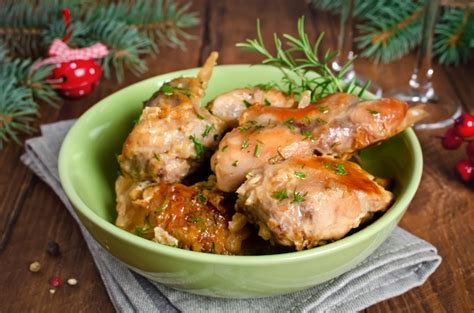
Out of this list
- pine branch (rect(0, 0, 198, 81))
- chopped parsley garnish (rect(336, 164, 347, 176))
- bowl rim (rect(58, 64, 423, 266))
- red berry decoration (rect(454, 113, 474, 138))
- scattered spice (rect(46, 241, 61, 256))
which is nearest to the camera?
bowl rim (rect(58, 64, 423, 266))

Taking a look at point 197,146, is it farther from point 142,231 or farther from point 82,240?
point 82,240

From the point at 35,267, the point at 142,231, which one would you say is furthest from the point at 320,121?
the point at 35,267

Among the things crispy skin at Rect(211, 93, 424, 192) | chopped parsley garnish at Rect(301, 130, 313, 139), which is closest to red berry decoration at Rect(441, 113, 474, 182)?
crispy skin at Rect(211, 93, 424, 192)

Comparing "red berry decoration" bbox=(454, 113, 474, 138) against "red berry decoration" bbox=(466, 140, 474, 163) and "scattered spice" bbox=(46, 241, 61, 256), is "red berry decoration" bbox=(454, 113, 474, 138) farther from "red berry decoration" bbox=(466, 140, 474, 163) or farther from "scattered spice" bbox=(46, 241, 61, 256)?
"scattered spice" bbox=(46, 241, 61, 256)

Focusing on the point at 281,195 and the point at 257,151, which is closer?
the point at 281,195

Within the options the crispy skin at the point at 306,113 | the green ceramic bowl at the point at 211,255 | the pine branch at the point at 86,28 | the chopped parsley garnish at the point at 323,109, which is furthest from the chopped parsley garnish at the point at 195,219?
the pine branch at the point at 86,28

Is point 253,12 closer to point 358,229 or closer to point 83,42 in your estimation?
point 83,42
